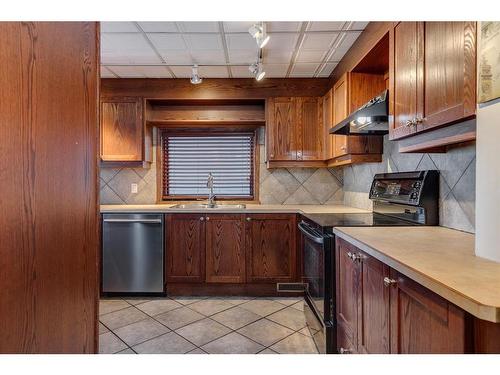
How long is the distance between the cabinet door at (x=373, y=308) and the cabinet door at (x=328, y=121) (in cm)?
174

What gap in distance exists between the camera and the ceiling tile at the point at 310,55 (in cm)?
255

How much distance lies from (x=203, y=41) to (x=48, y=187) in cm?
198

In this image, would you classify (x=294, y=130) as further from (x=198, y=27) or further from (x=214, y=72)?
(x=198, y=27)

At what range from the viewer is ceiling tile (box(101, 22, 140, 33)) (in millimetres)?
2090

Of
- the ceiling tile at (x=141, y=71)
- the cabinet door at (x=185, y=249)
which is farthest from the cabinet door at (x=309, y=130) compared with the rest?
the ceiling tile at (x=141, y=71)

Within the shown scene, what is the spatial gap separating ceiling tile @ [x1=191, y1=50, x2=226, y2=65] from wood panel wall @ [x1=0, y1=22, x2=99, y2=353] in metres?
1.68

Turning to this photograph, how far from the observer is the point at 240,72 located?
3021 mm

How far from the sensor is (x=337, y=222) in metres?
1.97

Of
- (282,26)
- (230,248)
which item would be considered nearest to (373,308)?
(230,248)

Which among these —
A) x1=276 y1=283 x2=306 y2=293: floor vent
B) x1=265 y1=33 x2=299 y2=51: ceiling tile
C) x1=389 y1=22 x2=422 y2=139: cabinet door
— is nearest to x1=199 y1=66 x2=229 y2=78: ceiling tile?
x1=265 y1=33 x2=299 y2=51: ceiling tile

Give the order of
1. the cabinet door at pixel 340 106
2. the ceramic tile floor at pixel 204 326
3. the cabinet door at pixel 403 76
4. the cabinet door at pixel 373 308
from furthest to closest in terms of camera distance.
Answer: the cabinet door at pixel 340 106 → the ceramic tile floor at pixel 204 326 → the cabinet door at pixel 403 76 → the cabinet door at pixel 373 308

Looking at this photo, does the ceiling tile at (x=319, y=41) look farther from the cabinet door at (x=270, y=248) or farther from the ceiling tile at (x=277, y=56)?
the cabinet door at (x=270, y=248)

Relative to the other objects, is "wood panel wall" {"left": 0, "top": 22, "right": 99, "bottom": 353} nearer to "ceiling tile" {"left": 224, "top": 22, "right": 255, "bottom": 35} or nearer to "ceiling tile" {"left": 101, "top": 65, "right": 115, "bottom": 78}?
"ceiling tile" {"left": 224, "top": 22, "right": 255, "bottom": 35}
